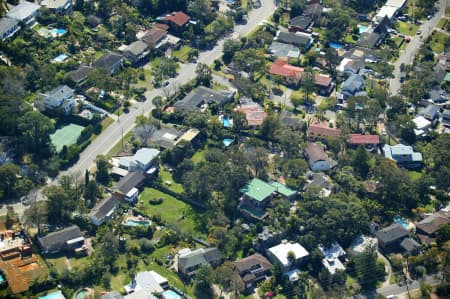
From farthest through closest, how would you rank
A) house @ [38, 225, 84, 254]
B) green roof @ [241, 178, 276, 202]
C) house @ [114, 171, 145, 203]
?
house @ [114, 171, 145, 203], green roof @ [241, 178, 276, 202], house @ [38, 225, 84, 254]

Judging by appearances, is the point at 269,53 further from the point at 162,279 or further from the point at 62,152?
the point at 162,279

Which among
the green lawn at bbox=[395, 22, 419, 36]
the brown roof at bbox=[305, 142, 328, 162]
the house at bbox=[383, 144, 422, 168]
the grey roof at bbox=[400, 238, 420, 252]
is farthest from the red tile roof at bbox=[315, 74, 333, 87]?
the grey roof at bbox=[400, 238, 420, 252]

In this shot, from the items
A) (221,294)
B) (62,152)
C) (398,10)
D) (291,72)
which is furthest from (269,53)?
(221,294)

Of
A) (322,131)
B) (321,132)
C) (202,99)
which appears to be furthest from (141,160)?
(322,131)

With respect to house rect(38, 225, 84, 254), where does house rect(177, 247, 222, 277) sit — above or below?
below

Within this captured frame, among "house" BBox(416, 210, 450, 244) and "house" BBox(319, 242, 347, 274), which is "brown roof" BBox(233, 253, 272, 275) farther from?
"house" BBox(416, 210, 450, 244)

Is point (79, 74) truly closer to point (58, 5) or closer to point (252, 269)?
point (58, 5)

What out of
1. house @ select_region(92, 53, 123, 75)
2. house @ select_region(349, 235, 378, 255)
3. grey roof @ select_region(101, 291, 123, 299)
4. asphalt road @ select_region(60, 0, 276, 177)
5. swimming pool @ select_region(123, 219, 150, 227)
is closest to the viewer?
grey roof @ select_region(101, 291, 123, 299)
